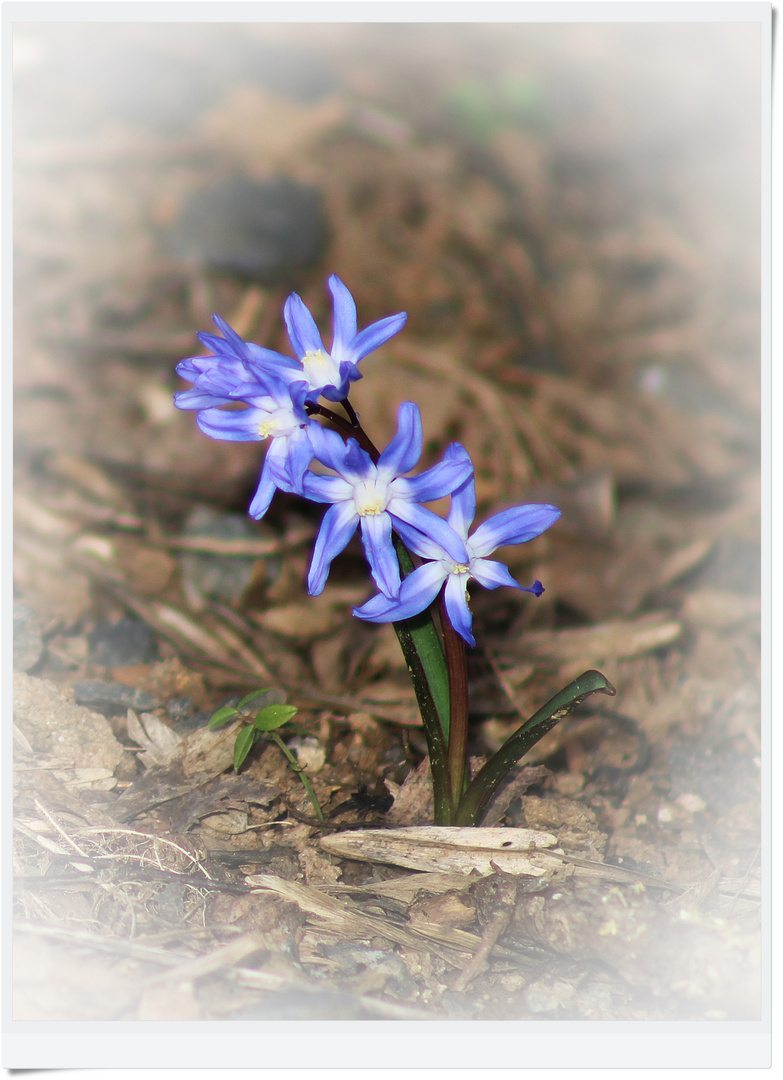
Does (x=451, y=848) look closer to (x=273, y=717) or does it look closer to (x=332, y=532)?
(x=273, y=717)

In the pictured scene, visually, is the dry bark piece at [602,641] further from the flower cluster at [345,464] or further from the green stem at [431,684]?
the flower cluster at [345,464]

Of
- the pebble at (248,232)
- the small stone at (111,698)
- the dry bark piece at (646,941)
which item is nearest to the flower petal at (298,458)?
the small stone at (111,698)

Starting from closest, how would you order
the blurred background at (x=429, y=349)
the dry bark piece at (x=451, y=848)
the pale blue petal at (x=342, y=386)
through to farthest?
1. the pale blue petal at (x=342, y=386)
2. the dry bark piece at (x=451, y=848)
3. the blurred background at (x=429, y=349)

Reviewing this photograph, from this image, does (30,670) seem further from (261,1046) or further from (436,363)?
(436,363)

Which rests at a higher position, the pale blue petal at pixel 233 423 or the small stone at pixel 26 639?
the pale blue petal at pixel 233 423

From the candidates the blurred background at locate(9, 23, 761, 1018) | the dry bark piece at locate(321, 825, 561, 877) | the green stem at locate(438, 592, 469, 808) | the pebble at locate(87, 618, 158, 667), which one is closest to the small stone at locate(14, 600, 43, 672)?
the blurred background at locate(9, 23, 761, 1018)

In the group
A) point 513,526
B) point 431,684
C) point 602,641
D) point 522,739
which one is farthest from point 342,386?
point 602,641
